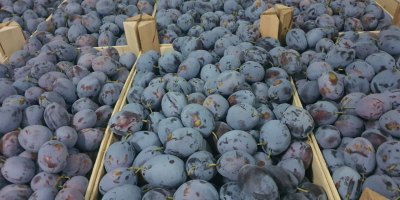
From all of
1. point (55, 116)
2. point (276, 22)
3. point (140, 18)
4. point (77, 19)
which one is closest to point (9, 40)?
point (77, 19)

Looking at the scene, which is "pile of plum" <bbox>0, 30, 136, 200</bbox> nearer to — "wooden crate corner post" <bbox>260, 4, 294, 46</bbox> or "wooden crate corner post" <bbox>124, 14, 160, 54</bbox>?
"wooden crate corner post" <bbox>124, 14, 160, 54</bbox>

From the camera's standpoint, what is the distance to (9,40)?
2.00 m

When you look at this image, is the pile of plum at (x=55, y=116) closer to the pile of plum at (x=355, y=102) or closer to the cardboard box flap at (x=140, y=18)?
the cardboard box flap at (x=140, y=18)

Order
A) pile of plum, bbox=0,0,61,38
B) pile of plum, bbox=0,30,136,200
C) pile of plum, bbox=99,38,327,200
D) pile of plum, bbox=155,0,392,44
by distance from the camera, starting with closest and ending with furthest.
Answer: pile of plum, bbox=99,38,327,200, pile of plum, bbox=0,30,136,200, pile of plum, bbox=155,0,392,44, pile of plum, bbox=0,0,61,38

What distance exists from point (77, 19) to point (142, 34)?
835 mm

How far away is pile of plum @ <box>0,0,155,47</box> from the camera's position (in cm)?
208

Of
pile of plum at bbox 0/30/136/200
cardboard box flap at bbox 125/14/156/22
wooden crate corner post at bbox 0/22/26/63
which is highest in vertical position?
cardboard box flap at bbox 125/14/156/22

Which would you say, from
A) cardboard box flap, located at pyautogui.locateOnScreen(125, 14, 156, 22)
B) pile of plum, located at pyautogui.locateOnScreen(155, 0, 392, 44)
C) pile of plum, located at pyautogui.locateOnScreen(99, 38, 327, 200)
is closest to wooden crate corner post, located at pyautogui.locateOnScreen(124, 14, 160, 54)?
cardboard box flap, located at pyautogui.locateOnScreen(125, 14, 156, 22)

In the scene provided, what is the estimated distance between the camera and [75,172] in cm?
118

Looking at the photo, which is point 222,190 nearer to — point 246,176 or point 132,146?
point 246,176

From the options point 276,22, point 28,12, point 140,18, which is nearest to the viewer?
point 276,22

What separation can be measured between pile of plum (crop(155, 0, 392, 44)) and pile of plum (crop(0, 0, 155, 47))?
34cm

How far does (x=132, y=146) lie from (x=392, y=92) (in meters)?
1.27

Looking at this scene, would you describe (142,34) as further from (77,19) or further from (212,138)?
(212,138)
